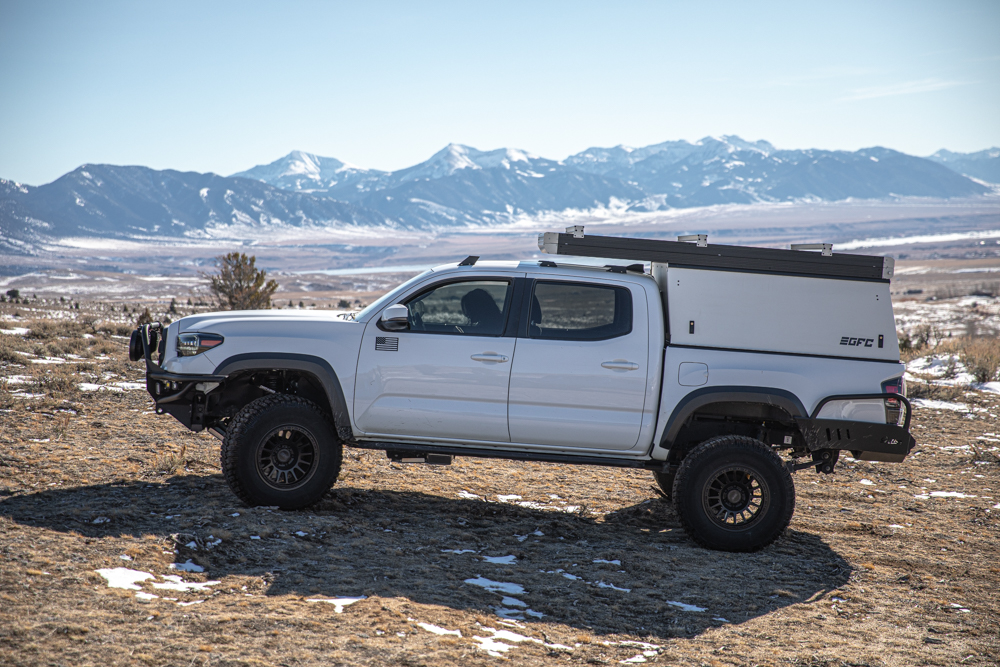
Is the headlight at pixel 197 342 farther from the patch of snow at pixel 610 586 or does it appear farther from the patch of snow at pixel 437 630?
the patch of snow at pixel 610 586

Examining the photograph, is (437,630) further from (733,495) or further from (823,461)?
(823,461)

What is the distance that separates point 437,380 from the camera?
229 inches

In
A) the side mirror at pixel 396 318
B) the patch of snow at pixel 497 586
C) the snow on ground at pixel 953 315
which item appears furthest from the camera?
the snow on ground at pixel 953 315

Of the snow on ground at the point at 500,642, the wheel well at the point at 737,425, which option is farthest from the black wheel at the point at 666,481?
the snow on ground at the point at 500,642

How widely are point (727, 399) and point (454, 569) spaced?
2341 mm

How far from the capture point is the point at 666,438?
5.79 m

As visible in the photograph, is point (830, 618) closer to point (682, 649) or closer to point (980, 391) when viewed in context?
point (682, 649)

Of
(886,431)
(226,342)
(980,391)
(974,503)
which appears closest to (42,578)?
(226,342)

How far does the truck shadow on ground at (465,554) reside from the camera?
185 inches

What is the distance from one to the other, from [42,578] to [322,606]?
1.57 m

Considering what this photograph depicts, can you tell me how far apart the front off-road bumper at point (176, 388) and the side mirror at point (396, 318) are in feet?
4.34

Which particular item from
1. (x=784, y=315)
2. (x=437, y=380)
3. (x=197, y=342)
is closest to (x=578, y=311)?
(x=437, y=380)

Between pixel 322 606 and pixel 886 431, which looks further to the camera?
pixel 886 431

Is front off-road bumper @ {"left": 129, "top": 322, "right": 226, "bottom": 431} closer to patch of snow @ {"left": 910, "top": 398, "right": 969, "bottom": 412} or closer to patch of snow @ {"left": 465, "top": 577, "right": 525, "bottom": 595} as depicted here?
patch of snow @ {"left": 465, "top": 577, "right": 525, "bottom": 595}
